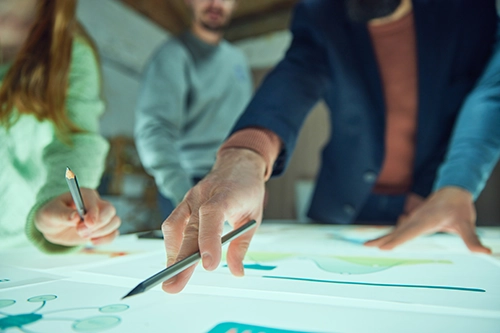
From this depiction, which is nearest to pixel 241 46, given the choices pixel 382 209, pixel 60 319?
pixel 382 209

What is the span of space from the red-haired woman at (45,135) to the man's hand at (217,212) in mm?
133

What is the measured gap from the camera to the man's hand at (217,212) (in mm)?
260

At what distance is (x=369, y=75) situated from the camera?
688mm

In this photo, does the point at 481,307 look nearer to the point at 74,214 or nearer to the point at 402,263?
the point at 402,263

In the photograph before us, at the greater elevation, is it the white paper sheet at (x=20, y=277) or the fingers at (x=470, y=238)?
the white paper sheet at (x=20, y=277)

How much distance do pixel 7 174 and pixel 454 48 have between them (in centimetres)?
75

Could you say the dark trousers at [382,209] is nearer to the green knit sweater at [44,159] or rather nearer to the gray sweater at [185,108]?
the gray sweater at [185,108]

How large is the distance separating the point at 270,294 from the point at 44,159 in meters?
0.37

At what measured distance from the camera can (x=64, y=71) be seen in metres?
0.50

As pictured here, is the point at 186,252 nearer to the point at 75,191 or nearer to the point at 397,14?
the point at 75,191

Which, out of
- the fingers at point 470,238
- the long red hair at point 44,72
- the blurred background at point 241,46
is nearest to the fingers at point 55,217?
the long red hair at point 44,72

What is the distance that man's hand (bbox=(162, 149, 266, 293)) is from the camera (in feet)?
0.85

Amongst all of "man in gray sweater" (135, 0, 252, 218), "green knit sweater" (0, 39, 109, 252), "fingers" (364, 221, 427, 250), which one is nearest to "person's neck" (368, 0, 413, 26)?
"man in gray sweater" (135, 0, 252, 218)

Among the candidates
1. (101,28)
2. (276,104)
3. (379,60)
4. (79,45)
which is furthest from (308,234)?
(101,28)
